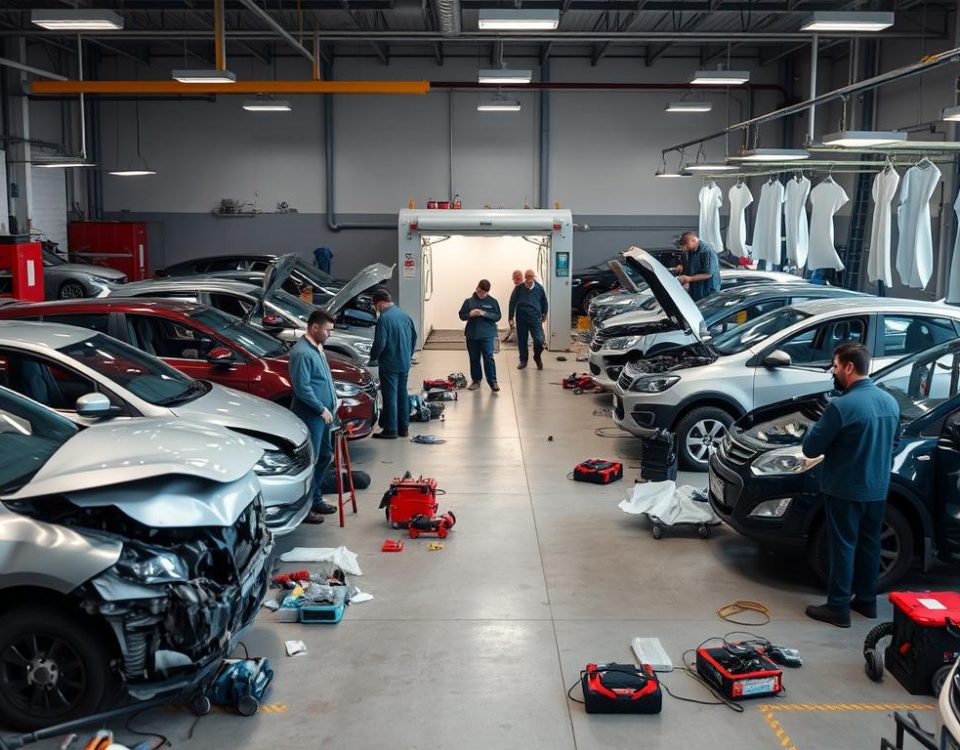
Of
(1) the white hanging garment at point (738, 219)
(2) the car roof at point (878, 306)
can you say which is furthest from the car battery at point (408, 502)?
(1) the white hanging garment at point (738, 219)

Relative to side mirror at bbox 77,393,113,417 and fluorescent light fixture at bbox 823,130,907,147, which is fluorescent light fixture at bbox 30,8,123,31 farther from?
fluorescent light fixture at bbox 823,130,907,147

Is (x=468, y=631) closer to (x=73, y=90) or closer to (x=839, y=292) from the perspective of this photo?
(x=839, y=292)

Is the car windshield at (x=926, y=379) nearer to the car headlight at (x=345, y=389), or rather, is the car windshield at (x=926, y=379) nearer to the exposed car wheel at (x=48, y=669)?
the car headlight at (x=345, y=389)

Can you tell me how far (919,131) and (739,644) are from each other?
50.2 feet

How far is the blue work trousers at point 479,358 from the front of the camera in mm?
14484

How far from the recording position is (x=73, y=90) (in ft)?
57.4

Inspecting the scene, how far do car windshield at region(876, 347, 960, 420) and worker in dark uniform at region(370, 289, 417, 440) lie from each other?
539 centimetres

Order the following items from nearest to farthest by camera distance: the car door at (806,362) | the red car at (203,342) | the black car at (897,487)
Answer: the black car at (897,487), the red car at (203,342), the car door at (806,362)

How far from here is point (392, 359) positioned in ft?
37.3

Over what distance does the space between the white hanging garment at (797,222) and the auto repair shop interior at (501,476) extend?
0.39 meters

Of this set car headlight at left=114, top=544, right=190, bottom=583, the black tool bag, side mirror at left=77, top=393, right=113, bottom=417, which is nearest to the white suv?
the black tool bag

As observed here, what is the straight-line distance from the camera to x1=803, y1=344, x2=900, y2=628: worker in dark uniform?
6.01m

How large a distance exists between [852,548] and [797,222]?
33.0 ft

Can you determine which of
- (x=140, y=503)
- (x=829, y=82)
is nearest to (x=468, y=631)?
(x=140, y=503)
